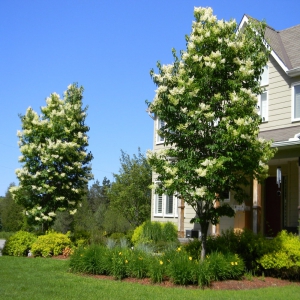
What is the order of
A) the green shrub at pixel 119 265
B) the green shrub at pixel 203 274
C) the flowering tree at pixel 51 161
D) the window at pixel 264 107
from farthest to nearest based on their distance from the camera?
the flowering tree at pixel 51 161 < the window at pixel 264 107 < the green shrub at pixel 119 265 < the green shrub at pixel 203 274

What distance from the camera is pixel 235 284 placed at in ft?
35.9

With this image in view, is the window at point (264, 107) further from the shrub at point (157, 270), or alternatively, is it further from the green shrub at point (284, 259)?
the shrub at point (157, 270)

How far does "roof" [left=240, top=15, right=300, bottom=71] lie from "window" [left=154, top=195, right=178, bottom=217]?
8034 millimetres

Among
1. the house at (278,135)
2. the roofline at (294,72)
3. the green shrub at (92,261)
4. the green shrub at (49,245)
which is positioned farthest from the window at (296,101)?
the green shrub at (49,245)

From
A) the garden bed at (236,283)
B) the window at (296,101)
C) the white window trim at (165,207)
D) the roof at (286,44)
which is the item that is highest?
the roof at (286,44)

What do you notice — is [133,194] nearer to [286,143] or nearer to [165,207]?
[165,207]

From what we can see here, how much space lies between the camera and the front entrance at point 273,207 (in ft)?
57.3

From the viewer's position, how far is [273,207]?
58.4 feet

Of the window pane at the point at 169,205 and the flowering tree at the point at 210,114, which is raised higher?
the flowering tree at the point at 210,114

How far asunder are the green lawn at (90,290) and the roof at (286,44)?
9606 mm

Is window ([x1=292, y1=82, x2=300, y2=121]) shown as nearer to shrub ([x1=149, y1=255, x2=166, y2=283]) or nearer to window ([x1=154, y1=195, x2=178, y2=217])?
window ([x1=154, y1=195, x2=178, y2=217])

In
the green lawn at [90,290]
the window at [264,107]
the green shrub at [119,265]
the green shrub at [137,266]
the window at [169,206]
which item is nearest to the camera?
the green lawn at [90,290]

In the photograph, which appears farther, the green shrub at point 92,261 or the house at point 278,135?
the house at point 278,135

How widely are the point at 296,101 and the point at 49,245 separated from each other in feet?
34.5
